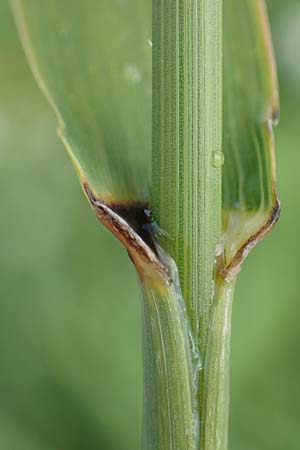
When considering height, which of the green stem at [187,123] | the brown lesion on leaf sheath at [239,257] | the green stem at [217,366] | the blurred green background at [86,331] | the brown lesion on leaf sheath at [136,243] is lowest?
the blurred green background at [86,331]

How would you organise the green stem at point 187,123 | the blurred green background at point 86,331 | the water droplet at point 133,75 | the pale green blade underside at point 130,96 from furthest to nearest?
1. the blurred green background at point 86,331
2. the water droplet at point 133,75
3. the pale green blade underside at point 130,96
4. the green stem at point 187,123

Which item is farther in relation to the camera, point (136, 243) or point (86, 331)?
point (86, 331)

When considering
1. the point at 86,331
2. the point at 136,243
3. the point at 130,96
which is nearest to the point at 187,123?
the point at 136,243

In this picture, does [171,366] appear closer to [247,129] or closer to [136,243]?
[136,243]

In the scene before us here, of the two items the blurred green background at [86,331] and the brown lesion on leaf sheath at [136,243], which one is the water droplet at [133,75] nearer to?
the brown lesion on leaf sheath at [136,243]

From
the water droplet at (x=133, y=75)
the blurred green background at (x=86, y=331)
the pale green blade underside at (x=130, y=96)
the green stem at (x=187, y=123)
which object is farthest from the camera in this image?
the blurred green background at (x=86, y=331)

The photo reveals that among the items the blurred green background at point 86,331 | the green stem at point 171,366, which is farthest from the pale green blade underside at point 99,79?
the blurred green background at point 86,331

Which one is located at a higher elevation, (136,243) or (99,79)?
(99,79)
